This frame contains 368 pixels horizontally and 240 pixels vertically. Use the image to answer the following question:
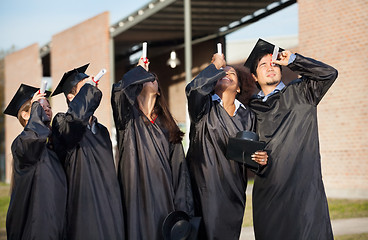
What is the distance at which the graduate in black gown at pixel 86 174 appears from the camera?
4398mm

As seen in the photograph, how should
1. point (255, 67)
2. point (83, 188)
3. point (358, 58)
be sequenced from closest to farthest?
1. point (83, 188)
2. point (255, 67)
3. point (358, 58)

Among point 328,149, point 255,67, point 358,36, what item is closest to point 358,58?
point 358,36

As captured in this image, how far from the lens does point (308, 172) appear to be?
422 cm

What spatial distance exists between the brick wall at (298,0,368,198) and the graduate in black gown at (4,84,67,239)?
10.2 metres

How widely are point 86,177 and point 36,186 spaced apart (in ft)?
1.35

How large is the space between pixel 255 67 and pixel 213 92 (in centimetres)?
44

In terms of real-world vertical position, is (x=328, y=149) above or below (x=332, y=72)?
below

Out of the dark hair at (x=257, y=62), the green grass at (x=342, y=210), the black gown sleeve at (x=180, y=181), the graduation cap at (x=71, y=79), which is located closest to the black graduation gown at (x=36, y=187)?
the graduation cap at (x=71, y=79)

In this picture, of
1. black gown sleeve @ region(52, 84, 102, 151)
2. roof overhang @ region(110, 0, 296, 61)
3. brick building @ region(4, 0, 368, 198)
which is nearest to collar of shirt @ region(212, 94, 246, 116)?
black gown sleeve @ region(52, 84, 102, 151)

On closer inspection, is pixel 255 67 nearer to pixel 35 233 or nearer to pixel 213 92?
pixel 213 92

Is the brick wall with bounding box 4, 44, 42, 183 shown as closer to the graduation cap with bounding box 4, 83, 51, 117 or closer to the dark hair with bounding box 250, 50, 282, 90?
the graduation cap with bounding box 4, 83, 51, 117

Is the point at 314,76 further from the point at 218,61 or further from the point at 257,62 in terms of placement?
the point at 218,61

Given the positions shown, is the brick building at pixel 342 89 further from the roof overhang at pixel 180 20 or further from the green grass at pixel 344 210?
the roof overhang at pixel 180 20

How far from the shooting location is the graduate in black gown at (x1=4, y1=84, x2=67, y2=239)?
168 inches
